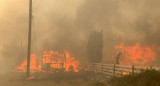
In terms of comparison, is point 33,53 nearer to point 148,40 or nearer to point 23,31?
point 23,31

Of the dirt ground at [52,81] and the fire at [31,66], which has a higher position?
the fire at [31,66]

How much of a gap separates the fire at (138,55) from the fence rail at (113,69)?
304 inches

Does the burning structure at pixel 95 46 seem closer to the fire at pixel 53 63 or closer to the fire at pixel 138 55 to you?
the fire at pixel 53 63

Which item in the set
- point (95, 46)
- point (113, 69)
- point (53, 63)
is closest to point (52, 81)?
point (113, 69)

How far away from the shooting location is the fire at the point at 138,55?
2916 centimetres

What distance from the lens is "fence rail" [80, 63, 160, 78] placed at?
12.1 m

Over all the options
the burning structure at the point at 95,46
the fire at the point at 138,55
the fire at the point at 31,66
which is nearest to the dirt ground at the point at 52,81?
the fire at the point at 31,66

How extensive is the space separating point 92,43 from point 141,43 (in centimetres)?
724

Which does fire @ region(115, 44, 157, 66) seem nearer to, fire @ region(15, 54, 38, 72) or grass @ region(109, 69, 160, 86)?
fire @ region(15, 54, 38, 72)

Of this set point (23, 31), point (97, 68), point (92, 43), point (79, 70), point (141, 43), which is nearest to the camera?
point (97, 68)

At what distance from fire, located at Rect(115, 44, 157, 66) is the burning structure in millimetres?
4596

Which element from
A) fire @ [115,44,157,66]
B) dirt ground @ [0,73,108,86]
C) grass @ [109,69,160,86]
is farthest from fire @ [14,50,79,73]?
grass @ [109,69,160,86]

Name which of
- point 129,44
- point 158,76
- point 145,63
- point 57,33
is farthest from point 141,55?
point 158,76

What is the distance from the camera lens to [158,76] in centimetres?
760
